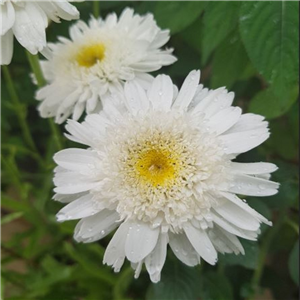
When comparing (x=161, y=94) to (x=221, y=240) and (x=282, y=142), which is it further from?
(x=282, y=142)

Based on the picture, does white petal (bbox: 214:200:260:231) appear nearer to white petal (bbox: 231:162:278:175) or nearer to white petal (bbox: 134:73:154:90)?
white petal (bbox: 231:162:278:175)

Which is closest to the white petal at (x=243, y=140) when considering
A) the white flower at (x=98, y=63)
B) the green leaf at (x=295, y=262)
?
the white flower at (x=98, y=63)

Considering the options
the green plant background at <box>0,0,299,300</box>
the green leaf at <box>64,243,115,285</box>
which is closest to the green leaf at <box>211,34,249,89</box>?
the green plant background at <box>0,0,299,300</box>

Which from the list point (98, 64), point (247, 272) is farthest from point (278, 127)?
point (98, 64)

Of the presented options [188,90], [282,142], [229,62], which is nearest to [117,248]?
[188,90]

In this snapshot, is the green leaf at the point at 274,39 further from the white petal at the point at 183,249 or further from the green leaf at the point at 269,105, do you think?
the white petal at the point at 183,249
